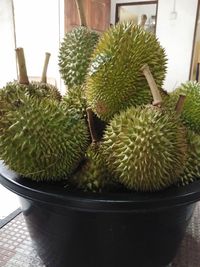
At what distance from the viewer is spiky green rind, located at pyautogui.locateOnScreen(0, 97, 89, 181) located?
0.32m

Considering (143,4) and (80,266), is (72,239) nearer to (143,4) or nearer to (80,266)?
(80,266)

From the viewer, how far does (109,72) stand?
0.37 meters

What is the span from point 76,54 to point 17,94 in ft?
0.52

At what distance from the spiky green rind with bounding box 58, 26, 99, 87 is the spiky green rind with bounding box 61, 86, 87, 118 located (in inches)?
2.0

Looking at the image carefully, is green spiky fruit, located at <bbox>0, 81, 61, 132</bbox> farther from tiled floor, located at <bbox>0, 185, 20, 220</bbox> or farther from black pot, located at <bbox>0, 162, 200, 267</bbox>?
tiled floor, located at <bbox>0, 185, 20, 220</bbox>

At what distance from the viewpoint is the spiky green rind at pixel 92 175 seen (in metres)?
0.33

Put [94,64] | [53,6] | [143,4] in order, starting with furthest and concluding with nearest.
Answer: [143,4]
[53,6]
[94,64]

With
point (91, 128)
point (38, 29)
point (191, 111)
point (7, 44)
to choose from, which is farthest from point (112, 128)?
point (38, 29)

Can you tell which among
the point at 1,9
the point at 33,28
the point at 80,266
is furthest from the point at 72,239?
the point at 33,28

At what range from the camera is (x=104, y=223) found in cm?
30

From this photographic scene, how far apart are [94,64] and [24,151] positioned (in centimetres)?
15

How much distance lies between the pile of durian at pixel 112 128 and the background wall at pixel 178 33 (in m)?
2.41

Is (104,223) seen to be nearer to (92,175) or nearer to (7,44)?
(92,175)

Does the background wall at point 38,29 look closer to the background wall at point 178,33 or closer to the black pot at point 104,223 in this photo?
the background wall at point 178,33
